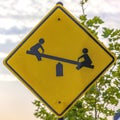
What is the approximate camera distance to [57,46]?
16.5ft

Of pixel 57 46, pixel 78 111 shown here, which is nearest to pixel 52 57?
pixel 57 46

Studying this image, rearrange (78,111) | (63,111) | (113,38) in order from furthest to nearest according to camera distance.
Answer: (113,38) < (78,111) < (63,111)

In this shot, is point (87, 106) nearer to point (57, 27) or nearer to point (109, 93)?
point (109, 93)

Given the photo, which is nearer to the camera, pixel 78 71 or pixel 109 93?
pixel 78 71

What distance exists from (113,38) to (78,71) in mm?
8975

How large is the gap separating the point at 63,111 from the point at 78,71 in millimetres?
520

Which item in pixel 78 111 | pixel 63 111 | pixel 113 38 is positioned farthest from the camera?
pixel 113 38

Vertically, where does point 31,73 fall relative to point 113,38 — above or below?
below

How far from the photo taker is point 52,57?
16.4ft

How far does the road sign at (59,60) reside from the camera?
16.0 ft

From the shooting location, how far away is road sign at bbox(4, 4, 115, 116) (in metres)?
4.89

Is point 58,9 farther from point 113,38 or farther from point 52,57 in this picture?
point 113,38

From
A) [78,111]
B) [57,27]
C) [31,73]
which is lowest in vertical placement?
[78,111]

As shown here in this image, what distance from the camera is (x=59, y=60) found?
4.98 meters
